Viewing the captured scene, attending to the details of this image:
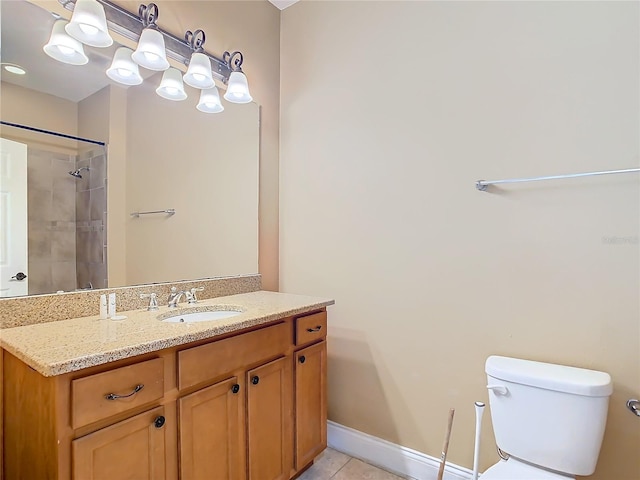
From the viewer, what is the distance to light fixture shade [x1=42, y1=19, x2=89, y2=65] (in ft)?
4.53

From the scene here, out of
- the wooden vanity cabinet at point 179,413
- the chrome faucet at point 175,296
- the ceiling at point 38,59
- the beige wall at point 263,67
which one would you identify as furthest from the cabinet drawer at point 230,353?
the ceiling at point 38,59

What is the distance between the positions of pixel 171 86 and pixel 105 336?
4.11 ft

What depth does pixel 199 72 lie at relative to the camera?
1.82 m

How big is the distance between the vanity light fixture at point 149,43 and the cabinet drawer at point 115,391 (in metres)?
1.31

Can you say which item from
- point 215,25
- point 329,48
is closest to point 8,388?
point 215,25

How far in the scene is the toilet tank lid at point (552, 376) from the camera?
1.25 metres

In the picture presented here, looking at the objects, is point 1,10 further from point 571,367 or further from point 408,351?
point 571,367

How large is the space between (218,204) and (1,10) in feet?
3.71

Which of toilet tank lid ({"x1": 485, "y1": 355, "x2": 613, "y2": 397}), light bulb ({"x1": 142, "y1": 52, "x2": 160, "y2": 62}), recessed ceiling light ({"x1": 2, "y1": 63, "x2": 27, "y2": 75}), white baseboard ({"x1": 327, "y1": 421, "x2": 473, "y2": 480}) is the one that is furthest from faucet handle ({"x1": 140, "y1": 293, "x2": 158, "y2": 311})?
toilet tank lid ({"x1": 485, "y1": 355, "x2": 613, "y2": 397})

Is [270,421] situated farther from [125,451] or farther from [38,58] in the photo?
[38,58]

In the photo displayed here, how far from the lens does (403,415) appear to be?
1878 millimetres

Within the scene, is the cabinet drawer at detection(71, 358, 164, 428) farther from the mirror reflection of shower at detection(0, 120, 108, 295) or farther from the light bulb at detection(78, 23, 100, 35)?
the light bulb at detection(78, 23, 100, 35)

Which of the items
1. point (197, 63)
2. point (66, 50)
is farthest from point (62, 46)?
point (197, 63)

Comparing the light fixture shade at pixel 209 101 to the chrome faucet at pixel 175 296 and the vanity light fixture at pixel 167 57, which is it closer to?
the vanity light fixture at pixel 167 57
